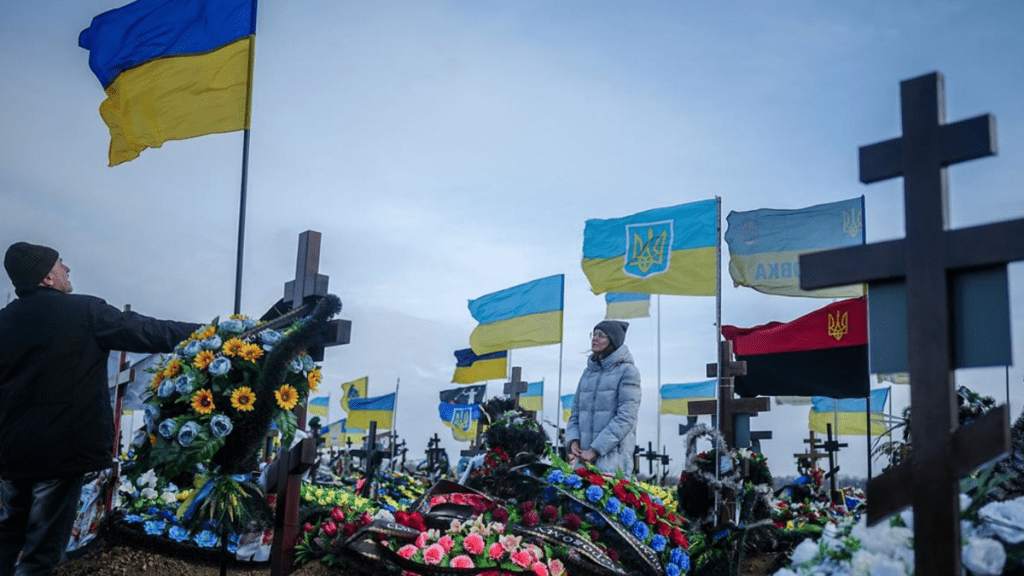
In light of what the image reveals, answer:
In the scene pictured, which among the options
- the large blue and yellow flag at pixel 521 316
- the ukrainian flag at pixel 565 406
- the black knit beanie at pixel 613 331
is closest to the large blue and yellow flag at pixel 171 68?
the black knit beanie at pixel 613 331

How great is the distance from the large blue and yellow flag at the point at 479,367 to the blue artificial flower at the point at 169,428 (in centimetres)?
1406

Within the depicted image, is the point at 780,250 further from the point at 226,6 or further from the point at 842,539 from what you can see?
the point at 842,539

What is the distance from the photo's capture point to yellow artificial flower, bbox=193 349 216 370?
4.77 meters

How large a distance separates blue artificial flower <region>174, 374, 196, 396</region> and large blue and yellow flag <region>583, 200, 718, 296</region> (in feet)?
17.8

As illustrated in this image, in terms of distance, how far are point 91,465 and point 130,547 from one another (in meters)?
2.02

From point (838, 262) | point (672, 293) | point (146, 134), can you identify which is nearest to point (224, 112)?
point (146, 134)

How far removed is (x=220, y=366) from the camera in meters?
4.70

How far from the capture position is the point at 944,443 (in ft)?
8.11

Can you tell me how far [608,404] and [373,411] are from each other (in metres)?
18.0

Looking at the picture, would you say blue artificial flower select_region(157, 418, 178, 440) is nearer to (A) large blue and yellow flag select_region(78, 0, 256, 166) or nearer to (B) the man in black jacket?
(B) the man in black jacket

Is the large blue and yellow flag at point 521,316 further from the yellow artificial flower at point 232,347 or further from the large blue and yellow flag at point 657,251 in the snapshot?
the yellow artificial flower at point 232,347

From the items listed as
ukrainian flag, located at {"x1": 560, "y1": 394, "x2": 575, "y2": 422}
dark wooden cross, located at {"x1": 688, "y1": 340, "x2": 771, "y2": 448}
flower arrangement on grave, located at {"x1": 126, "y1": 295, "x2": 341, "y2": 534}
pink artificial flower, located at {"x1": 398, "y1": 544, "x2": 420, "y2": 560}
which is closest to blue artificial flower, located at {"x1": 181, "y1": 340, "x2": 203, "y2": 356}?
flower arrangement on grave, located at {"x1": 126, "y1": 295, "x2": 341, "y2": 534}

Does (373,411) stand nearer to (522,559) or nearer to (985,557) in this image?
(522,559)

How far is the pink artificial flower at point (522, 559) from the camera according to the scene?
481 cm
